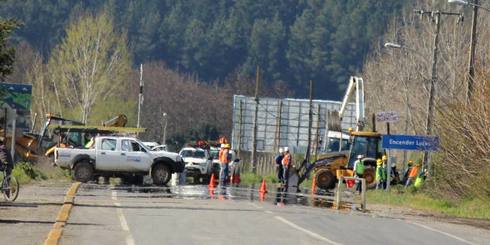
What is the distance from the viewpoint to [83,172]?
45.8 metres

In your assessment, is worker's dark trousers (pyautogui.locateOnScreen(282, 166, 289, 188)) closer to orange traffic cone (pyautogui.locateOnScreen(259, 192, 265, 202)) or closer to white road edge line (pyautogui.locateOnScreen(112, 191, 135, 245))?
orange traffic cone (pyautogui.locateOnScreen(259, 192, 265, 202))

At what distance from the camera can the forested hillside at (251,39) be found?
151m

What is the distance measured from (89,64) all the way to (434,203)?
51112 mm

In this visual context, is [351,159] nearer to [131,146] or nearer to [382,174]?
[382,174]

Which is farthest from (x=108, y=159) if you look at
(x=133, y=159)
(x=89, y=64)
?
(x=89, y=64)

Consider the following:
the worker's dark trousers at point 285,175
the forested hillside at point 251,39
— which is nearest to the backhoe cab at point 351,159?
the worker's dark trousers at point 285,175

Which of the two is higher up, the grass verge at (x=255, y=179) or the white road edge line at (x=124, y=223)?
the grass verge at (x=255, y=179)

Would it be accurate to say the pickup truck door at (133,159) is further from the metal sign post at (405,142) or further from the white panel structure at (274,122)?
the white panel structure at (274,122)

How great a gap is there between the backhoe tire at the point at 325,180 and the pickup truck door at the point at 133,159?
7.88 m

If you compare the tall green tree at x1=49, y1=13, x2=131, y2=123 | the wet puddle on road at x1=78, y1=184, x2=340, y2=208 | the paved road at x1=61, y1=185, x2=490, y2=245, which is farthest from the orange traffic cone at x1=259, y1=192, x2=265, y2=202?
the tall green tree at x1=49, y1=13, x2=131, y2=123

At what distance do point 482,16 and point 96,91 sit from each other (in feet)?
98.0

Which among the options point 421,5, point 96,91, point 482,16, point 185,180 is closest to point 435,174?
point 185,180

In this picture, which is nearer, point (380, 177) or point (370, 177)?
point (380, 177)

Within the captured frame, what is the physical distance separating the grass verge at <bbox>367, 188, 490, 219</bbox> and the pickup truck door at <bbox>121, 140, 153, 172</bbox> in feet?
28.5
